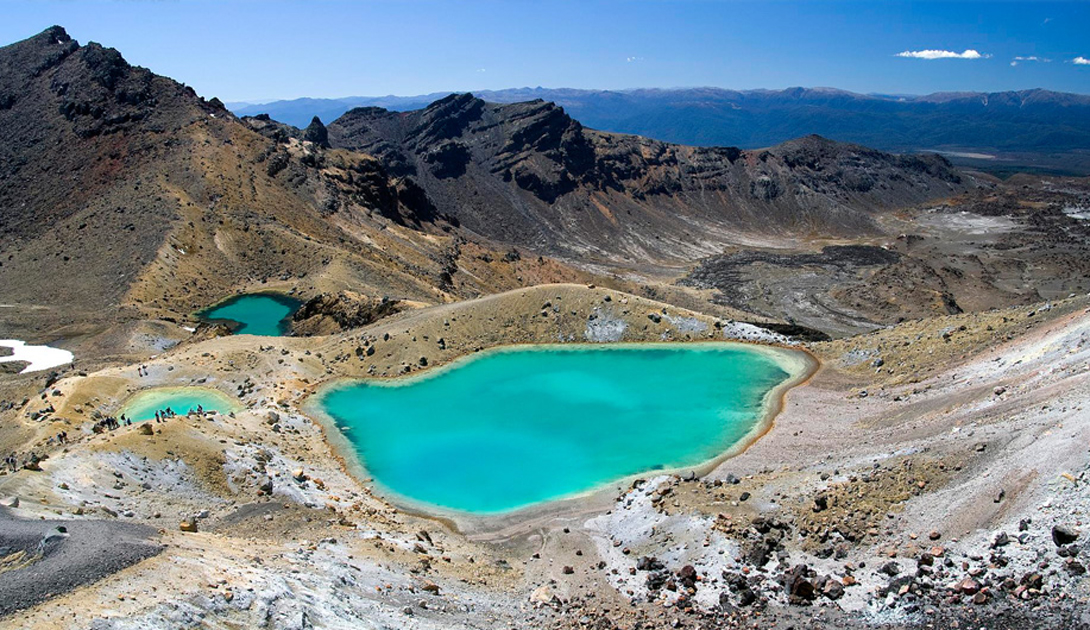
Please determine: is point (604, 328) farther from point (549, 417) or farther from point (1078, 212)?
point (1078, 212)

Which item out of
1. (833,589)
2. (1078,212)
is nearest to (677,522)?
(833,589)

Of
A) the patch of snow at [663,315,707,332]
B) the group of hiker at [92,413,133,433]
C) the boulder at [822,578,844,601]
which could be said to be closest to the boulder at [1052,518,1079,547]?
the boulder at [822,578,844,601]

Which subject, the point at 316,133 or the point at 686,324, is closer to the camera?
the point at 686,324

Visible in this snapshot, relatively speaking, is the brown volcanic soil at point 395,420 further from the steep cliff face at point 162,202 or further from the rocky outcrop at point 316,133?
the rocky outcrop at point 316,133

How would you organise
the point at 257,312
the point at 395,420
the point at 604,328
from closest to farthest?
the point at 395,420, the point at 604,328, the point at 257,312

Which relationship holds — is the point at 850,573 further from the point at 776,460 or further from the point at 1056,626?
the point at 776,460

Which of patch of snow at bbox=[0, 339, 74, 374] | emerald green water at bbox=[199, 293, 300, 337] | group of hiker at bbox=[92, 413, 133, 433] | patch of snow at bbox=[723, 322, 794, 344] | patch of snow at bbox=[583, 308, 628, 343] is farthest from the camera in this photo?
emerald green water at bbox=[199, 293, 300, 337]

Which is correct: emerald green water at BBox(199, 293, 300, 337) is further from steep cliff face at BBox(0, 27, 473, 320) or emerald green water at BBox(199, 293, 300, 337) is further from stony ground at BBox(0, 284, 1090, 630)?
stony ground at BBox(0, 284, 1090, 630)
